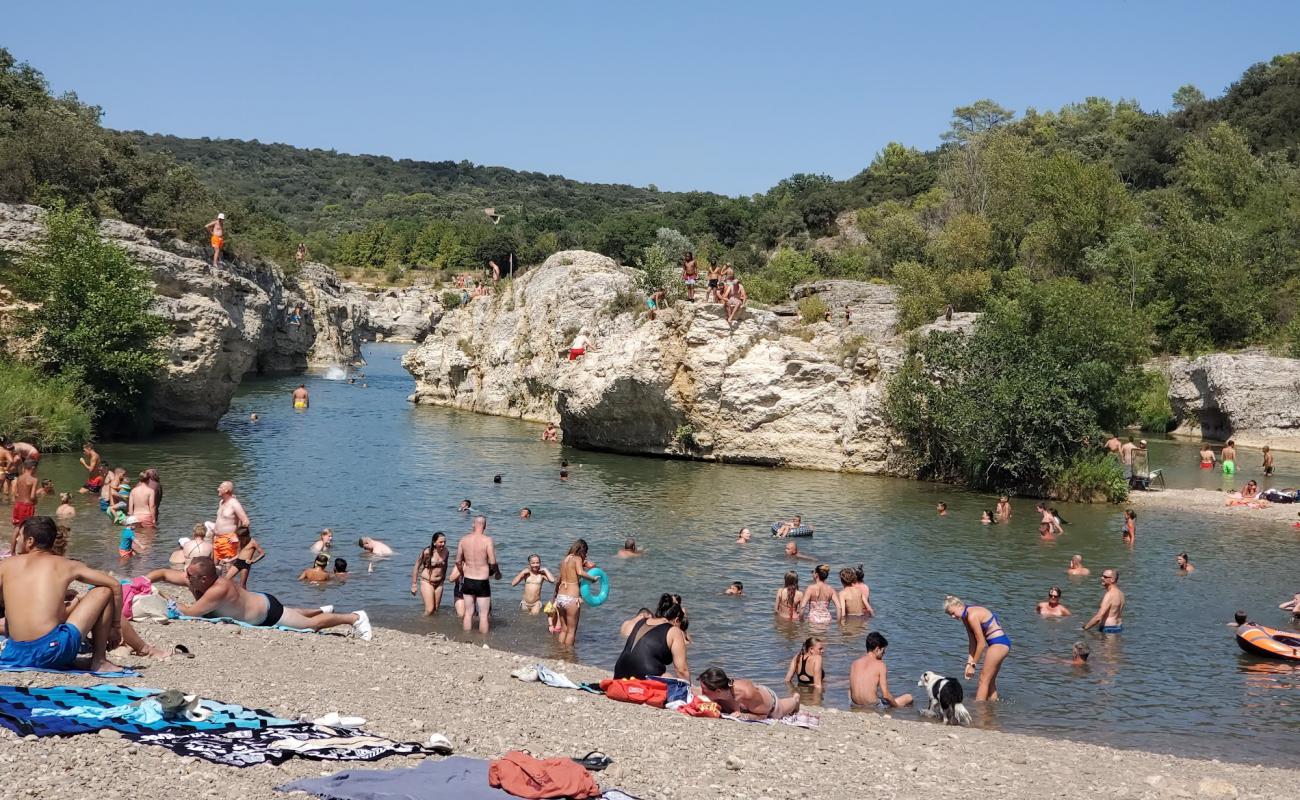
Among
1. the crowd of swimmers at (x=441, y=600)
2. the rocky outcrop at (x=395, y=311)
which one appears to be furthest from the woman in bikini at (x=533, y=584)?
the rocky outcrop at (x=395, y=311)

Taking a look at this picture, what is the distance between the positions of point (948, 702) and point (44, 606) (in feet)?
30.5

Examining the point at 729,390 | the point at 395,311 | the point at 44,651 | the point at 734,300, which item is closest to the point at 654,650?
→ the point at 44,651

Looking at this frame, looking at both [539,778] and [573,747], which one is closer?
[539,778]

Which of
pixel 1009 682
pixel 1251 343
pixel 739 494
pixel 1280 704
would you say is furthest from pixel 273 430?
pixel 1251 343

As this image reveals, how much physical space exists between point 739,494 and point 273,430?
19084 mm

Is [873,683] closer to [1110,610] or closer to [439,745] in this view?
[1110,610]

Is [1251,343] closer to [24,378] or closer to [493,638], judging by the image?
[493,638]

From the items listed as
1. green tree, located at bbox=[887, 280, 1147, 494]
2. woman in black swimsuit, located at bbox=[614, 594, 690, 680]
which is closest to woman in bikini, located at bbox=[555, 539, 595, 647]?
woman in black swimsuit, located at bbox=[614, 594, 690, 680]

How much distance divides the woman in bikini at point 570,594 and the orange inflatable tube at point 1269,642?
30.6 ft

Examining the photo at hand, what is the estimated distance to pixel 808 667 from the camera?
13.9 metres

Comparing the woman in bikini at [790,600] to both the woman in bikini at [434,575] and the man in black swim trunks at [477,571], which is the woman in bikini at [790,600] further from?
the woman in bikini at [434,575]

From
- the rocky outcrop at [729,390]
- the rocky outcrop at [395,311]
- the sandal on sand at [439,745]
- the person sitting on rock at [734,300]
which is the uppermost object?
the rocky outcrop at [395,311]

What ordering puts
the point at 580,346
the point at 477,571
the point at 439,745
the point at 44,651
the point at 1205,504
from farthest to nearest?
the point at 580,346 < the point at 1205,504 < the point at 477,571 < the point at 44,651 < the point at 439,745

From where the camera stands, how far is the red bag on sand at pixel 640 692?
36.4 ft
